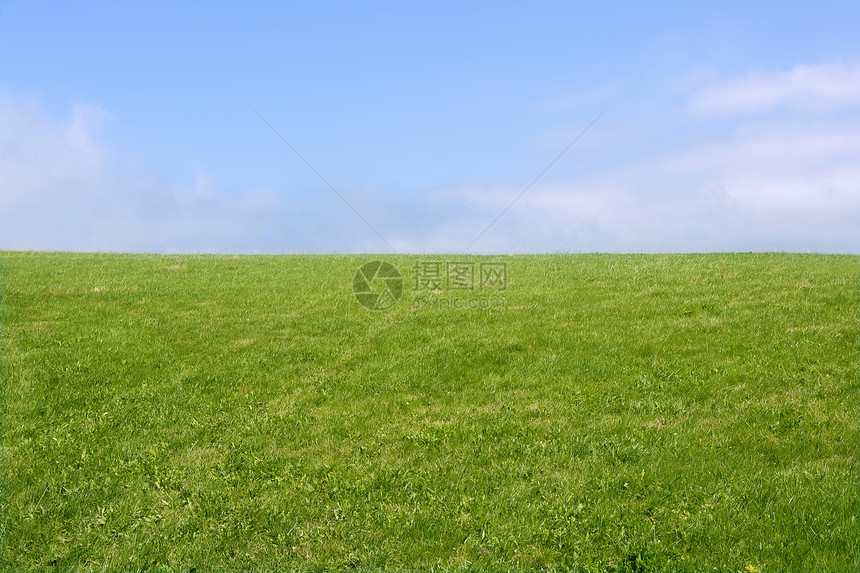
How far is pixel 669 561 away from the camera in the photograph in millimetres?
7035

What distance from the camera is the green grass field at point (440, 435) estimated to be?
7730 millimetres

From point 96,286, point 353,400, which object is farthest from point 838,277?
point 96,286

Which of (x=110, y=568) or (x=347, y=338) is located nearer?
(x=110, y=568)

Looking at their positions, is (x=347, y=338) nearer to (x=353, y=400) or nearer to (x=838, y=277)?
(x=353, y=400)

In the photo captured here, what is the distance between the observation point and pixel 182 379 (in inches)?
536

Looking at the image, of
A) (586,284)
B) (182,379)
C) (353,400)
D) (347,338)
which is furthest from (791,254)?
(182,379)

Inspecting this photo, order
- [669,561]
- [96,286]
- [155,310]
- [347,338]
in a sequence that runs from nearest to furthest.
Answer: [669,561] → [347,338] → [155,310] → [96,286]

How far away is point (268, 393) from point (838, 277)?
67.9 ft

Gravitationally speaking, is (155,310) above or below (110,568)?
above

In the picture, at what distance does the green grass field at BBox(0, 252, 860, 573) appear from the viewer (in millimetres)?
7730

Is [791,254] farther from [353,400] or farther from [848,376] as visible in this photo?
[353,400]

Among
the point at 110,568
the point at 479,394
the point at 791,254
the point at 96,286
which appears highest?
the point at 791,254

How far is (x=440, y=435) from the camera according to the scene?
10.6 meters

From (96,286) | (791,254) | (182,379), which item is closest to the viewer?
(182,379)
